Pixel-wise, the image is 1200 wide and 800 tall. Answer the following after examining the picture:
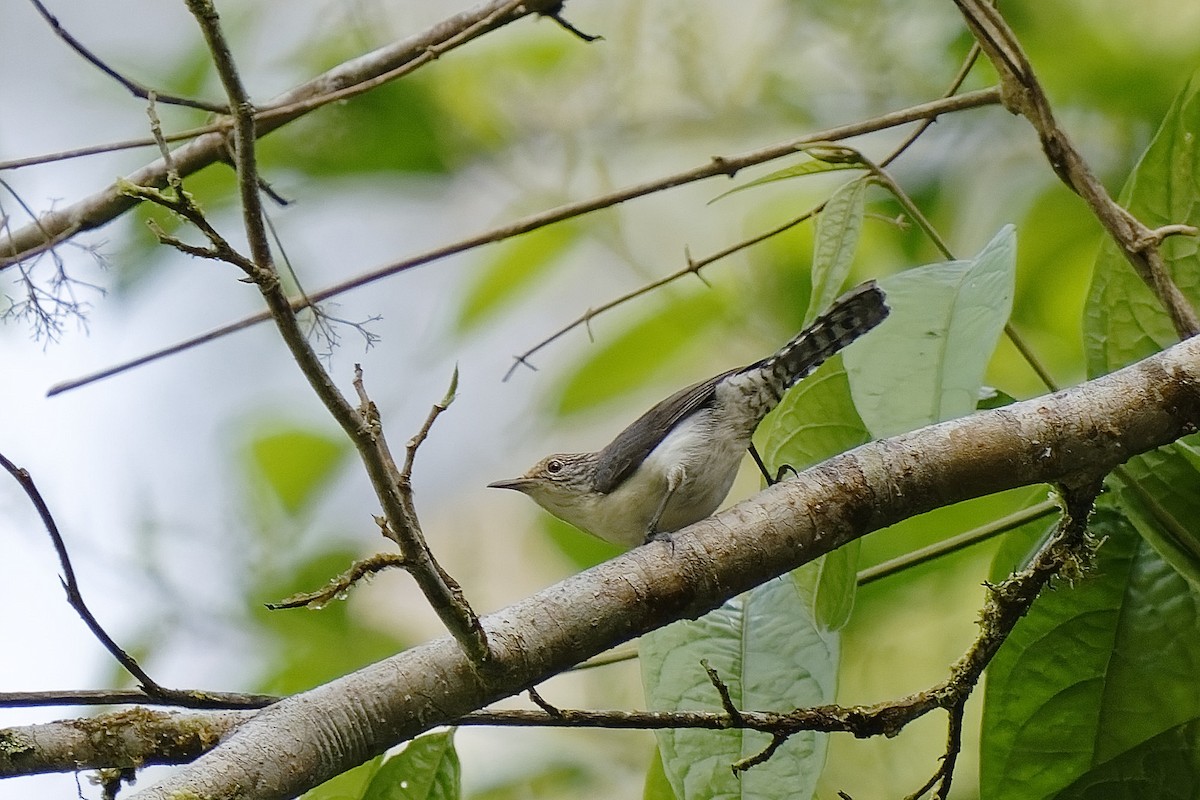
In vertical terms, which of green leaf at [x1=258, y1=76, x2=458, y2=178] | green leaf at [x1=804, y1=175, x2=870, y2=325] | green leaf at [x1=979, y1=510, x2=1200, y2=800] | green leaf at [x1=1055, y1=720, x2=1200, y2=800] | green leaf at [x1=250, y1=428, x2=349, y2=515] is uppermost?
green leaf at [x1=258, y1=76, x2=458, y2=178]

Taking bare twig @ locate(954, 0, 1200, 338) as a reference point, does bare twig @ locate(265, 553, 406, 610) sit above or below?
below

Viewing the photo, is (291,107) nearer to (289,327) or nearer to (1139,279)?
(289,327)

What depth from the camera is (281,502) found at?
1957 mm

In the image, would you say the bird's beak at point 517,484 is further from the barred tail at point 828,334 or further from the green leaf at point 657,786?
the green leaf at point 657,786

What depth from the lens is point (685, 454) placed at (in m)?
1.62

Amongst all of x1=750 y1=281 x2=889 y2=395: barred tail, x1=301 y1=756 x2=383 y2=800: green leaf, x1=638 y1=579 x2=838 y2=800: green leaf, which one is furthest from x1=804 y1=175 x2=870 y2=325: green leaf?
x1=301 y1=756 x2=383 y2=800: green leaf

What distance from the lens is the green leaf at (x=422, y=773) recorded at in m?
1.15

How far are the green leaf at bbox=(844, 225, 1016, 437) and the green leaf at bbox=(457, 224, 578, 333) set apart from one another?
856mm

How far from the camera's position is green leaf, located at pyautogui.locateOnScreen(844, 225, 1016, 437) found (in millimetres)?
1011

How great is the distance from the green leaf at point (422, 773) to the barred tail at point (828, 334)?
65 cm

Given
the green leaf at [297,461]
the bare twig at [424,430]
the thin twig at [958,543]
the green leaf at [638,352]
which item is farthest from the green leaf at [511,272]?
the bare twig at [424,430]

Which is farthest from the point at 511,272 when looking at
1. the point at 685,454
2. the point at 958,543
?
the point at 958,543

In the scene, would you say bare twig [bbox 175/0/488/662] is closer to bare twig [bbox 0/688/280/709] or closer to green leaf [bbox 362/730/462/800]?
bare twig [bbox 0/688/280/709]

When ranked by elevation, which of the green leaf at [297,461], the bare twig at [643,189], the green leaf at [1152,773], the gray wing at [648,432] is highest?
the green leaf at [297,461]
